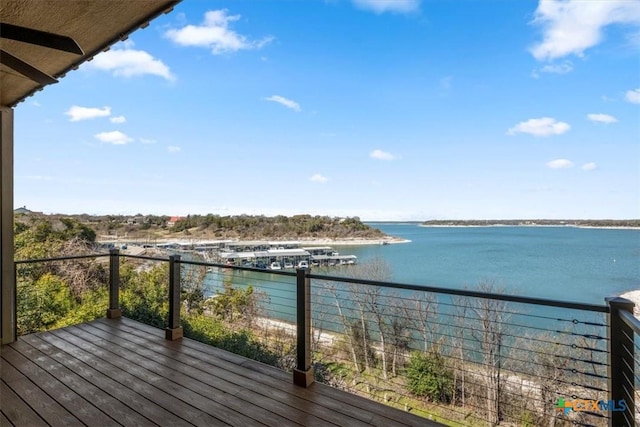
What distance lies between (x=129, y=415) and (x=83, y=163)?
1720 cm

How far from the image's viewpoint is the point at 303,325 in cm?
256

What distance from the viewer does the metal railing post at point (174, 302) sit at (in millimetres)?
3439

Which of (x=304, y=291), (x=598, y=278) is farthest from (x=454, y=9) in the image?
(x=598, y=278)

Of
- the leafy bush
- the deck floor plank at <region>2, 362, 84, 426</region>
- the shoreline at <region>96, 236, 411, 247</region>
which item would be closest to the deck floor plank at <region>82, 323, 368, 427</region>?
the deck floor plank at <region>2, 362, 84, 426</region>

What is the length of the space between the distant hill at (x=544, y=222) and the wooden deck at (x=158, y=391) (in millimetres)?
19383

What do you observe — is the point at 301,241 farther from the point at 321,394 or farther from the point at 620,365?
the point at 620,365

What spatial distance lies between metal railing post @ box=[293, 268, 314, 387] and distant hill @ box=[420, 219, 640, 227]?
1921 cm

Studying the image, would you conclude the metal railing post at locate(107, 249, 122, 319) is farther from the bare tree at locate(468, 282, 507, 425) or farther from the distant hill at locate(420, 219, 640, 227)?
the distant hill at locate(420, 219, 640, 227)

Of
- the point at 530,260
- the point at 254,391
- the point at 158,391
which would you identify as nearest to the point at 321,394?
the point at 254,391

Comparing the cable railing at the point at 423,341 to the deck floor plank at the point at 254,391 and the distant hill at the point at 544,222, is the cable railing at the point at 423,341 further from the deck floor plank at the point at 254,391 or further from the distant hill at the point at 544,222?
the distant hill at the point at 544,222

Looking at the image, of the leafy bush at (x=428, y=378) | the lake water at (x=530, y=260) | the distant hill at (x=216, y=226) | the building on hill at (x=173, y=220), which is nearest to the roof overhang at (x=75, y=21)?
the leafy bush at (x=428, y=378)

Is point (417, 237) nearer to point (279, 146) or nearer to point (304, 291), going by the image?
point (279, 146)

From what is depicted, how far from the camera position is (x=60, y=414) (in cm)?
209

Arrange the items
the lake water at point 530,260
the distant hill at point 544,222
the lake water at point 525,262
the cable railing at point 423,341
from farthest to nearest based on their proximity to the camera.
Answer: the distant hill at point 544,222, the lake water at point 530,260, the lake water at point 525,262, the cable railing at point 423,341
